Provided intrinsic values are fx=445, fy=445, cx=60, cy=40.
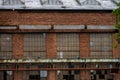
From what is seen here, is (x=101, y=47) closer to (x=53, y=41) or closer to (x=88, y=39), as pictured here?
(x=88, y=39)

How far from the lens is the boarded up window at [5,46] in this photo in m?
41.4

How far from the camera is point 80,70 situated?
1634 inches

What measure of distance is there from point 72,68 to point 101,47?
140 inches

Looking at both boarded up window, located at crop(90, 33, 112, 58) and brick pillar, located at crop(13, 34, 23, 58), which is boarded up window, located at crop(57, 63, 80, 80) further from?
brick pillar, located at crop(13, 34, 23, 58)

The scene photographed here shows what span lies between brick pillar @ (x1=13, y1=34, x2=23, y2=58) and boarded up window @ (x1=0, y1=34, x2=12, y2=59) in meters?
0.39

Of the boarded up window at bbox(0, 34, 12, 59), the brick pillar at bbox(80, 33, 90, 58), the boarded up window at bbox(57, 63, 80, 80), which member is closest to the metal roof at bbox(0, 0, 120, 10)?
the brick pillar at bbox(80, 33, 90, 58)

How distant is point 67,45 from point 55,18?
110 inches

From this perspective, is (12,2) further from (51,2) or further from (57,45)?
(57,45)

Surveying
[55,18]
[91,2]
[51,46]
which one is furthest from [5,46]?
[91,2]

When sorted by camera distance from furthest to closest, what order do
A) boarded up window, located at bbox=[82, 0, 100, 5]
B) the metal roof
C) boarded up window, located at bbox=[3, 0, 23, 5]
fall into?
boarded up window, located at bbox=[82, 0, 100, 5] → boarded up window, located at bbox=[3, 0, 23, 5] → the metal roof

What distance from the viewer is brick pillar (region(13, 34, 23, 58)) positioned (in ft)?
136

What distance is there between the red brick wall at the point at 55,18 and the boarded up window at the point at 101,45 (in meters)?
1.24

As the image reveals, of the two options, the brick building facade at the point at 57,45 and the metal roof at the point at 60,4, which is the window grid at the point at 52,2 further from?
the brick building facade at the point at 57,45

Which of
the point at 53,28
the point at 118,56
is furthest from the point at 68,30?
the point at 118,56
